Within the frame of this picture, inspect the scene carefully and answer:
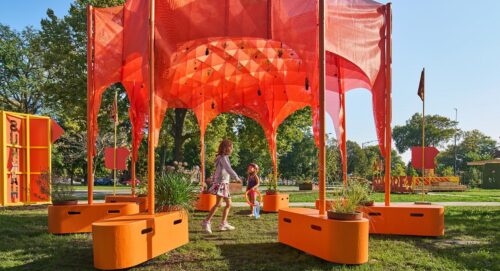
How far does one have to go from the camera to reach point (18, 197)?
1288 centimetres

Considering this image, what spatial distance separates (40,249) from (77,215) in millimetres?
1401

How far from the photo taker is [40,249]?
20.1ft

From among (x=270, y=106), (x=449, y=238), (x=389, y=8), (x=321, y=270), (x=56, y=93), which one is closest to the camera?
(x=321, y=270)

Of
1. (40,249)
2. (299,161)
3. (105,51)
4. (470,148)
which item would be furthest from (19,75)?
(470,148)

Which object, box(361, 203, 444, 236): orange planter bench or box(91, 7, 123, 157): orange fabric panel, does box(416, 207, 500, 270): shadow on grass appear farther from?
box(91, 7, 123, 157): orange fabric panel

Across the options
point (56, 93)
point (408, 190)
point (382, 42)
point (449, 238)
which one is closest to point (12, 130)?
point (56, 93)

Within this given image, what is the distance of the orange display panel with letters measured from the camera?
40.2 feet

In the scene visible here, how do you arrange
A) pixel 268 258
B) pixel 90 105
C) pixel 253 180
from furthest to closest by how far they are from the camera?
pixel 253 180, pixel 90 105, pixel 268 258

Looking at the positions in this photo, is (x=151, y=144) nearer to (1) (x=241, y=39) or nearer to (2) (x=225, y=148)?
(2) (x=225, y=148)

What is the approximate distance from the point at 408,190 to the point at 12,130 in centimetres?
2199

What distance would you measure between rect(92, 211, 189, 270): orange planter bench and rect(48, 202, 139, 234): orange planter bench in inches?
98.4

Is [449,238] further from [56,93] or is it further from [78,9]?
[78,9]

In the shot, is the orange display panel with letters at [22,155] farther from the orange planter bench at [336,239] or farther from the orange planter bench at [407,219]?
the orange planter bench at [407,219]

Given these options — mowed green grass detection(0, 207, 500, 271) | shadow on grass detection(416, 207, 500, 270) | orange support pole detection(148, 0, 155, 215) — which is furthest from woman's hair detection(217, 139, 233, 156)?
shadow on grass detection(416, 207, 500, 270)
